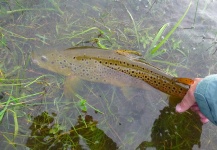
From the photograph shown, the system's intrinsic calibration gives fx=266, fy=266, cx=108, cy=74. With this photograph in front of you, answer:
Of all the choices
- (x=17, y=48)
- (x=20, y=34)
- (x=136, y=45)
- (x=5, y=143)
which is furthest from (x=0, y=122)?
(x=136, y=45)

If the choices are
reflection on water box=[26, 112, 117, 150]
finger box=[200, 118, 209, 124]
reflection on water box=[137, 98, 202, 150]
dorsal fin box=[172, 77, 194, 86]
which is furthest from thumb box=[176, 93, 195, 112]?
reflection on water box=[26, 112, 117, 150]

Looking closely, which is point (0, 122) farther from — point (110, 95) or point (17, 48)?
point (110, 95)

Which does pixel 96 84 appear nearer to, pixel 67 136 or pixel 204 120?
pixel 67 136

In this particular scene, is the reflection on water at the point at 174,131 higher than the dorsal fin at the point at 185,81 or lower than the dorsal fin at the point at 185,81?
lower

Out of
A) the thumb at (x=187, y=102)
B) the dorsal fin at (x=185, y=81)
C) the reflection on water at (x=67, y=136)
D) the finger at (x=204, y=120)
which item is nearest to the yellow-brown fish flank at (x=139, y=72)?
the dorsal fin at (x=185, y=81)

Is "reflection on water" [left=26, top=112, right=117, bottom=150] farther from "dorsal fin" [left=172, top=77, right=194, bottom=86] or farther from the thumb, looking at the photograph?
"dorsal fin" [left=172, top=77, right=194, bottom=86]

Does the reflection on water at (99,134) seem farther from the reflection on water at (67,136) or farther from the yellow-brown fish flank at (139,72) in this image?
the yellow-brown fish flank at (139,72)

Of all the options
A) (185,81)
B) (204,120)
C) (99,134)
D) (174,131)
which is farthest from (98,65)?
(204,120)

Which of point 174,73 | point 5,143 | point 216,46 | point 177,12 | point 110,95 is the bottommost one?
point 5,143
